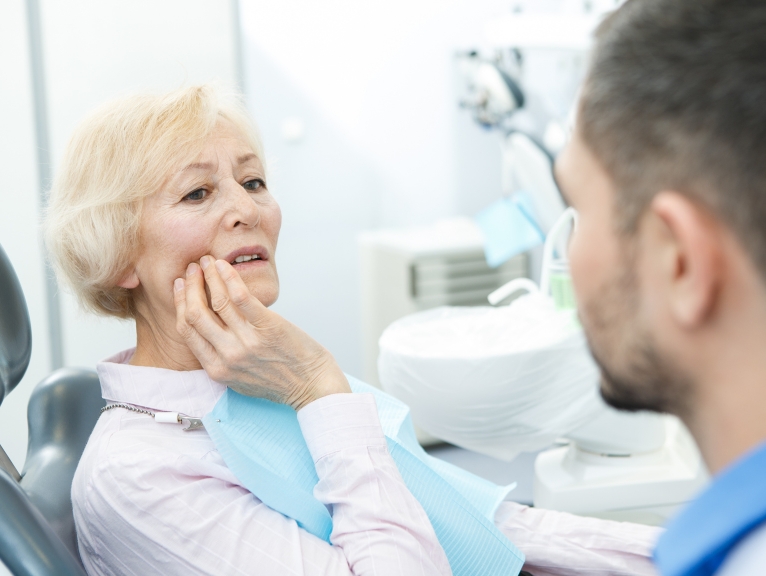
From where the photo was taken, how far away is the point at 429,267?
9.19 ft

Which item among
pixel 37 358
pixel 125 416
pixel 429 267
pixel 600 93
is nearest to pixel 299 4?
pixel 429 267

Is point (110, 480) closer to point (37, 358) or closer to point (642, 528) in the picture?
point (642, 528)

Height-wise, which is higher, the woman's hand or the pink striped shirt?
the woman's hand

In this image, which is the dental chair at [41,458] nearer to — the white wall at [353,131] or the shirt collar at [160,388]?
the shirt collar at [160,388]

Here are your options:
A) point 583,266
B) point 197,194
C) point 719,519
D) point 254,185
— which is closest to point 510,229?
point 254,185

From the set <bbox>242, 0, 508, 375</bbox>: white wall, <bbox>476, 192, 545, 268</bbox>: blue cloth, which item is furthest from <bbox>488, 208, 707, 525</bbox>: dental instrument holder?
<bbox>242, 0, 508, 375</bbox>: white wall

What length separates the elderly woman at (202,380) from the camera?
0.87 metres

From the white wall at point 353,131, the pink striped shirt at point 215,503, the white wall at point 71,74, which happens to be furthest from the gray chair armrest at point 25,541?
the white wall at point 353,131

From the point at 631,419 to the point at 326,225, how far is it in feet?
5.88

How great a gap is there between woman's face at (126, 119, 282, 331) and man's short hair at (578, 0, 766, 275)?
2.12 feet

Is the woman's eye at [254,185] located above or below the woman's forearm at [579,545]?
above

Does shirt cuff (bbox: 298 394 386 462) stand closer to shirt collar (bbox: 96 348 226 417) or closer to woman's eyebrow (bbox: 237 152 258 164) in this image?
shirt collar (bbox: 96 348 226 417)

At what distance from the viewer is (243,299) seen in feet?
3.25

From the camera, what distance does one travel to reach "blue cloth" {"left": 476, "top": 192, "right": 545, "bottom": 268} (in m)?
2.04
